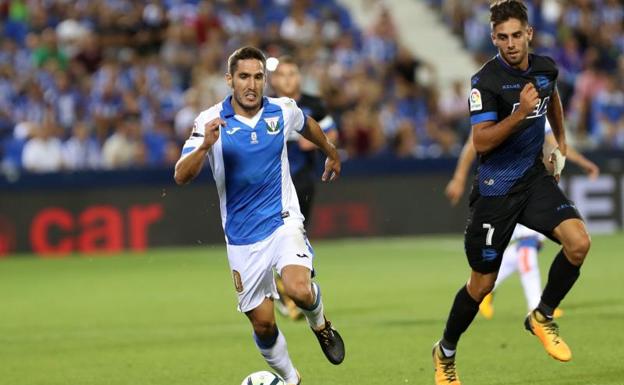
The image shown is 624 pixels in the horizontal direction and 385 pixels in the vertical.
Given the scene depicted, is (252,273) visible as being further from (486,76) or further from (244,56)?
(486,76)

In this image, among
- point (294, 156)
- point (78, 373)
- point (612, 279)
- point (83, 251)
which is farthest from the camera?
point (83, 251)

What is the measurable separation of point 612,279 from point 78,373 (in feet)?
25.3

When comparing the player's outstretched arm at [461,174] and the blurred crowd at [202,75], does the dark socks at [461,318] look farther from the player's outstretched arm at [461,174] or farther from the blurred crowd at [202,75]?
the blurred crowd at [202,75]

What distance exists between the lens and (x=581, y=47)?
26781 millimetres

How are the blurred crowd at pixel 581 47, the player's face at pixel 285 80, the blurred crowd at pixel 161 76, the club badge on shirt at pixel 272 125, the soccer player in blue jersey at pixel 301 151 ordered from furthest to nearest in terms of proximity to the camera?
1. the blurred crowd at pixel 581 47
2. the blurred crowd at pixel 161 76
3. the soccer player in blue jersey at pixel 301 151
4. the player's face at pixel 285 80
5. the club badge on shirt at pixel 272 125

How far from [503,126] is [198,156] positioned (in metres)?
1.87

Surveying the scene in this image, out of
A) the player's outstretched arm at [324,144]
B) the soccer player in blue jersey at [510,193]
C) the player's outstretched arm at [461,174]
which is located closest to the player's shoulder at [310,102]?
the player's outstretched arm at [461,174]

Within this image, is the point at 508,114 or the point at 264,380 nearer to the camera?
the point at 264,380

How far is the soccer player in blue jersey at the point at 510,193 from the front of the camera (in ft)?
26.8

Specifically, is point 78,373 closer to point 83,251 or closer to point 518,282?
point 518,282

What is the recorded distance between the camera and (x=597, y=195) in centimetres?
Result: 2162

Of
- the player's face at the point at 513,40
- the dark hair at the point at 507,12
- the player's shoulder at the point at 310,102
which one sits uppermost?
the dark hair at the point at 507,12

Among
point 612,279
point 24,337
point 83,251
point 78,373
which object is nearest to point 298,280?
point 78,373

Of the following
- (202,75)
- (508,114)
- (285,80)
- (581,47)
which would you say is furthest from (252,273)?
(581,47)
